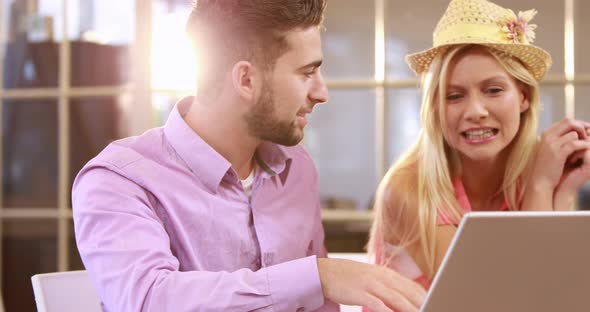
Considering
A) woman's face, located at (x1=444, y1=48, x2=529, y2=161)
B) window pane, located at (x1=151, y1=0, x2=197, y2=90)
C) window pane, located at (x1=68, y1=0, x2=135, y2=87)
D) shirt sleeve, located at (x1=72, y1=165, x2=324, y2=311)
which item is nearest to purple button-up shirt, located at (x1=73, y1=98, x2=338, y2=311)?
shirt sleeve, located at (x1=72, y1=165, x2=324, y2=311)

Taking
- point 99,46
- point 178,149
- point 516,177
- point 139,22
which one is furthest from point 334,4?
point 178,149

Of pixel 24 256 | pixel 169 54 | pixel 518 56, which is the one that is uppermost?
pixel 169 54

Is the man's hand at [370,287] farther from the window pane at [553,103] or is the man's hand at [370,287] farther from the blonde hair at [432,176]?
the window pane at [553,103]

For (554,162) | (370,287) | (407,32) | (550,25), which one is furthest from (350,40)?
(370,287)

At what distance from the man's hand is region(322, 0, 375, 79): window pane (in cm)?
192

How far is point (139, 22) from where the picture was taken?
2992mm

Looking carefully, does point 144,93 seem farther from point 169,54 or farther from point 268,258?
point 268,258

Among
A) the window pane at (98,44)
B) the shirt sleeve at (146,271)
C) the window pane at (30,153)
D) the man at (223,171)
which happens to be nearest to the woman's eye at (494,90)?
the man at (223,171)

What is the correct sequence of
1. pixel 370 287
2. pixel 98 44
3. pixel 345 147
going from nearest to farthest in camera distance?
pixel 370 287
pixel 345 147
pixel 98 44

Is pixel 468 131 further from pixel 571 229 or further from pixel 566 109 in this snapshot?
pixel 566 109

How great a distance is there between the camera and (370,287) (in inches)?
35.3

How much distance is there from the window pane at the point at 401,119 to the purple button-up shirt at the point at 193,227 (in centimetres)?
123

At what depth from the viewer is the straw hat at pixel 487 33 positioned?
5.16 feet

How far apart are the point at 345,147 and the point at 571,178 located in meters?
1.36
